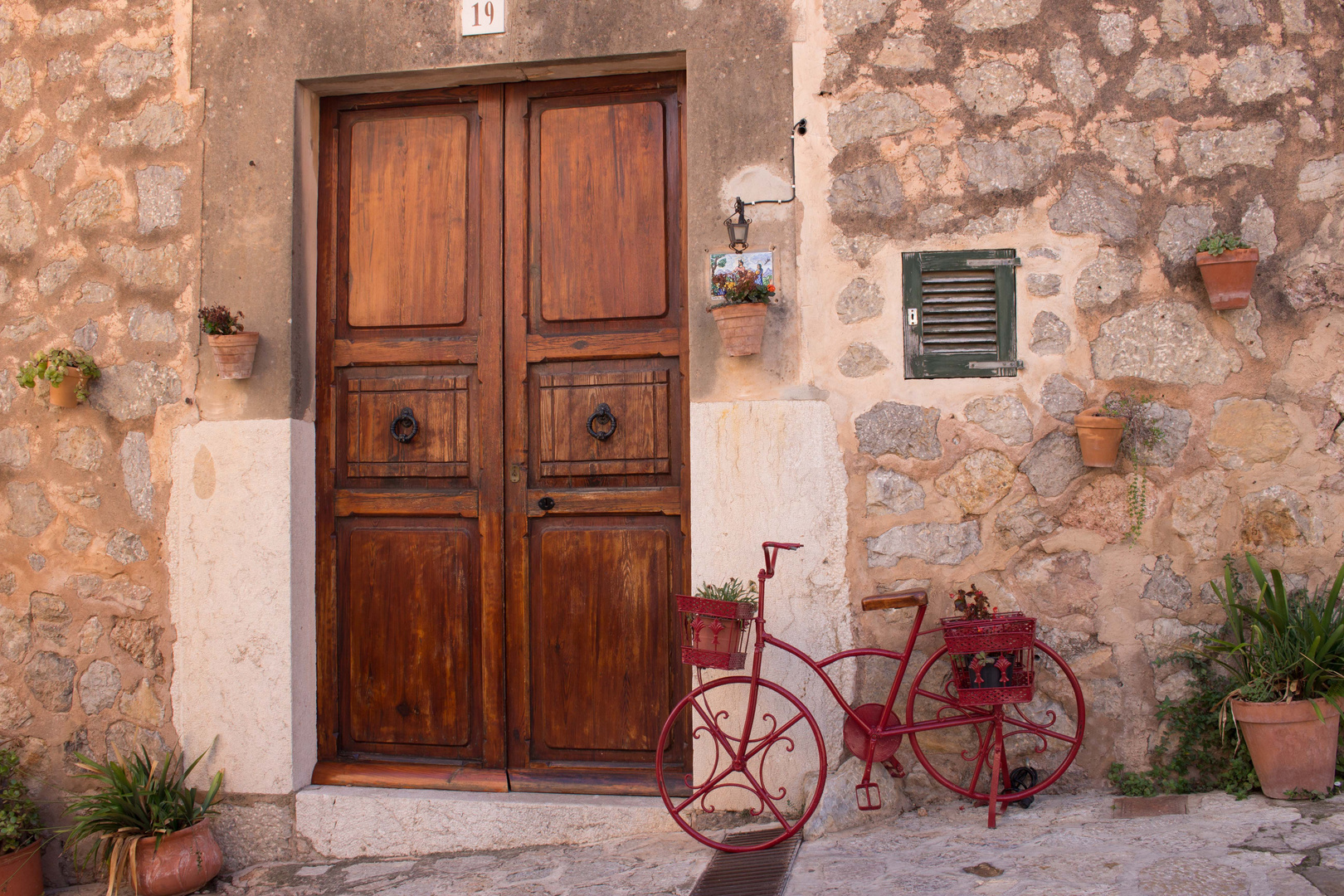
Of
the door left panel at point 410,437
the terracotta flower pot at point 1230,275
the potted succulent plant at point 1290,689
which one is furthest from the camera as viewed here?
the door left panel at point 410,437

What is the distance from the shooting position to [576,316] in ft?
11.6

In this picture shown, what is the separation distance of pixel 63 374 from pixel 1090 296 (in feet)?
12.5

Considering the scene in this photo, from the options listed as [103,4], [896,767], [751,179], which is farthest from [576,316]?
[103,4]

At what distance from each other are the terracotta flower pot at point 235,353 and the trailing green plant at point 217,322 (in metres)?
0.03

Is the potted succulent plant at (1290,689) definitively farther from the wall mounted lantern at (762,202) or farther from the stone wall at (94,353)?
the stone wall at (94,353)

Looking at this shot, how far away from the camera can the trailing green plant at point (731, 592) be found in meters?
2.98

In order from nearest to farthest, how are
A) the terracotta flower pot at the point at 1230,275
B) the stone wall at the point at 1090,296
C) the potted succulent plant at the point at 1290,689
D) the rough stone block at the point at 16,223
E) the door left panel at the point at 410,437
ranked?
the potted succulent plant at the point at 1290,689 → the terracotta flower pot at the point at 1230,275 → the stone wall at the point at 1090,296 → the door left panel at the point at 410,437 → the rough stone block at the point at 16,223

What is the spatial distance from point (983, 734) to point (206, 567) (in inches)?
115

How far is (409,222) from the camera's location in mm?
3674

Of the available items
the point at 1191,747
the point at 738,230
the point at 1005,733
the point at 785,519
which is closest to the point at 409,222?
the point at 738,230

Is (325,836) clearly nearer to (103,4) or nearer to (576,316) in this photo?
(576,316)

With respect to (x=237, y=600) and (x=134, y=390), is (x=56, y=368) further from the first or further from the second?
(x=237, y=600)

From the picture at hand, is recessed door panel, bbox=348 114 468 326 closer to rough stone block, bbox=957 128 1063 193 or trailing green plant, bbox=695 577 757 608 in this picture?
trailing green plant, bbox=695 577 757 608

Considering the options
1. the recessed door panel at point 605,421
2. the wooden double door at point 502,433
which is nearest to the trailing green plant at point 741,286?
the wooden double door at point 502,433
